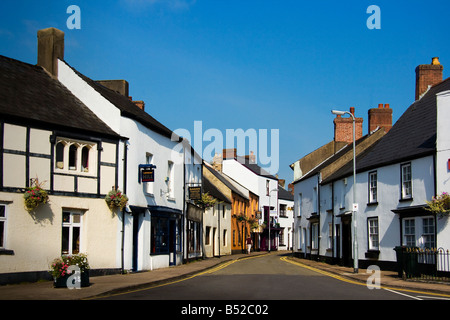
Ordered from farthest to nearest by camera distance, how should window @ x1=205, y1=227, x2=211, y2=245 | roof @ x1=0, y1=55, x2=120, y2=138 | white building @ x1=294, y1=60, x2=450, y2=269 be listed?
window @ x1=205, y1=227, x2=211, y2=245, white building @ x1=294, y1=60, x2=450, y2=269, roof @ x1=0, y1=55, x2=120, y2=138

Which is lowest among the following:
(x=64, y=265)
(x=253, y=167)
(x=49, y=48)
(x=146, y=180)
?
(x=64, y=265)

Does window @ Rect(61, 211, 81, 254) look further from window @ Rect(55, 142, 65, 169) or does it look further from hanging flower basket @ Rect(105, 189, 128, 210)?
window @ Rect(55, 142, 65, 169)

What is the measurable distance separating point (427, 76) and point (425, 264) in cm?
1280

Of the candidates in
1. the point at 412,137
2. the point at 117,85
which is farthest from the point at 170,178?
the point at 412,137

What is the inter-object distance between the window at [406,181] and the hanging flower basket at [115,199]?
13.4 m

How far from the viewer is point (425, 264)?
21.8 metres

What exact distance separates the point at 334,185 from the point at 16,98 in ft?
71.4

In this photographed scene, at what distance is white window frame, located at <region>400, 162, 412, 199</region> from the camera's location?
80.8ft

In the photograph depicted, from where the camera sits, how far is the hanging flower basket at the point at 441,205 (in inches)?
827

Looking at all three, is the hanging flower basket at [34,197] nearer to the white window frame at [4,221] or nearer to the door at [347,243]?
the white window frame at [4,221]

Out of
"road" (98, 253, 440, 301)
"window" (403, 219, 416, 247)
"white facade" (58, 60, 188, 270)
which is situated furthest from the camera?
"window" (403, 219, 416, 247)

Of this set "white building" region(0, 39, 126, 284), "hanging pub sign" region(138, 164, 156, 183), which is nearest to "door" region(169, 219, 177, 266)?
"hanging pub sign" region(138, 164, 156, 183)

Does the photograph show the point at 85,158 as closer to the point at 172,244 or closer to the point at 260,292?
the point at 172,244
